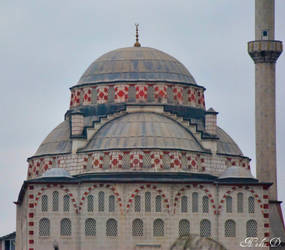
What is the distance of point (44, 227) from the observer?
161125mm

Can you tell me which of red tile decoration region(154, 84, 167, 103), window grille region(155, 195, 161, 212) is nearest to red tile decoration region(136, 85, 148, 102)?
red tile decoration region(154, 84, 167, 103)

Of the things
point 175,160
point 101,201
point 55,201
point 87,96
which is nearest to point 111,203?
point 101,201

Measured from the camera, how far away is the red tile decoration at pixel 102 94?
174m

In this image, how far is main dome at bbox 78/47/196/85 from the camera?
174125 millimetres

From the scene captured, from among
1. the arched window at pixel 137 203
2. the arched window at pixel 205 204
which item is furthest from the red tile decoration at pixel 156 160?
the arched window at pixel 205 204

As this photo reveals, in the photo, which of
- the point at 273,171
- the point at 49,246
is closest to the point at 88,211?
the point at 49,246

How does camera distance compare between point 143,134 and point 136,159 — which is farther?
point 143,134

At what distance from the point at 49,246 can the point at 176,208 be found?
10.9m

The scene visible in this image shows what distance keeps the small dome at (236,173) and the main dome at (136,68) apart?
12.7 m

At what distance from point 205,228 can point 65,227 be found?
454 inches

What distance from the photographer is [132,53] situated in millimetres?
177125

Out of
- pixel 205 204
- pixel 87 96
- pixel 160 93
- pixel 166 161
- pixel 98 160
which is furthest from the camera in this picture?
pixel 87 96

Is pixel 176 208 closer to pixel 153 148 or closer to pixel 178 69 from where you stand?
pixel 153 148

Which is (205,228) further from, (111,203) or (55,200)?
(55,200)
